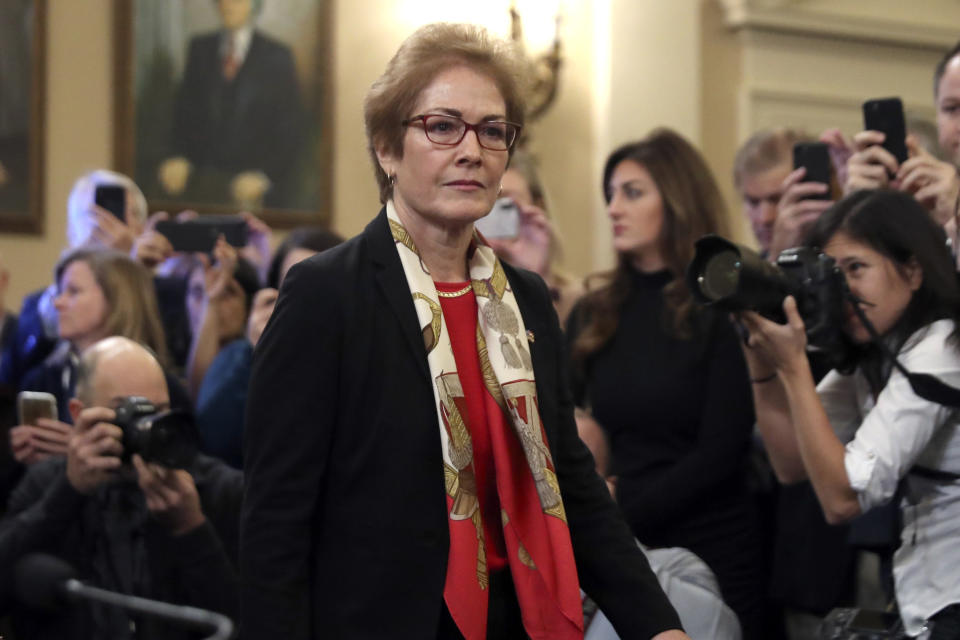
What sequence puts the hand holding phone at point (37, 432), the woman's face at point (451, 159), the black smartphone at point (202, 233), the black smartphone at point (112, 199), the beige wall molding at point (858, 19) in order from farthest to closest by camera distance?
the beige wall molding at point (858, 19) → the black smartphone at point (112, 199) → the black smartphone at point (202, 233) → the hand holding phone at point (37, 432) → the woman's face at point (451, 159)

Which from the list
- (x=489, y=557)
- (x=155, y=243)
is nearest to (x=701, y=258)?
(x=489, y=557)

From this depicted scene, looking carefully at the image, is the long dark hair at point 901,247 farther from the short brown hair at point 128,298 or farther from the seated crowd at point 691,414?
the short brown hair at point 128,298

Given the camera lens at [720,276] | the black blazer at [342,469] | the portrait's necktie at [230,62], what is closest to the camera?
the black blazer at [342,469]

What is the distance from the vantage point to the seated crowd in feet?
7.70

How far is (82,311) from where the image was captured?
143 inches

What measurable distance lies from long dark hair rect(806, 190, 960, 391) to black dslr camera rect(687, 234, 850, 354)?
94 mm

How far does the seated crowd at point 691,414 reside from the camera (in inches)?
92.4

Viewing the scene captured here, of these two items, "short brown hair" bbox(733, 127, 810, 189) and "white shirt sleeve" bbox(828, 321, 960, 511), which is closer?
"white shirt sleeve" bbox(828, 321, 960, 511)


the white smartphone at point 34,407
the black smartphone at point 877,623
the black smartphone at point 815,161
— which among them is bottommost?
the black smartphone at point 877,623

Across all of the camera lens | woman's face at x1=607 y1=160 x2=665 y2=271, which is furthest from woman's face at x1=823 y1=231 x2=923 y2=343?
woman's face at x1=607 y1=160 x2=665 y2=271

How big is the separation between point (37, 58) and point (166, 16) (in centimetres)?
56

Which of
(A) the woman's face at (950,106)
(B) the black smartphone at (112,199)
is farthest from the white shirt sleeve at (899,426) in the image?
(B) the black smartphone at (112,199)

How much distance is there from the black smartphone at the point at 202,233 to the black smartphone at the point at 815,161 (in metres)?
1.73

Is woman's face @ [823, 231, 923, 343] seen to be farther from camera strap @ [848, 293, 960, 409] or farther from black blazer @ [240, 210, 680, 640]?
black blazer @ [240, 210, 680, 640]
